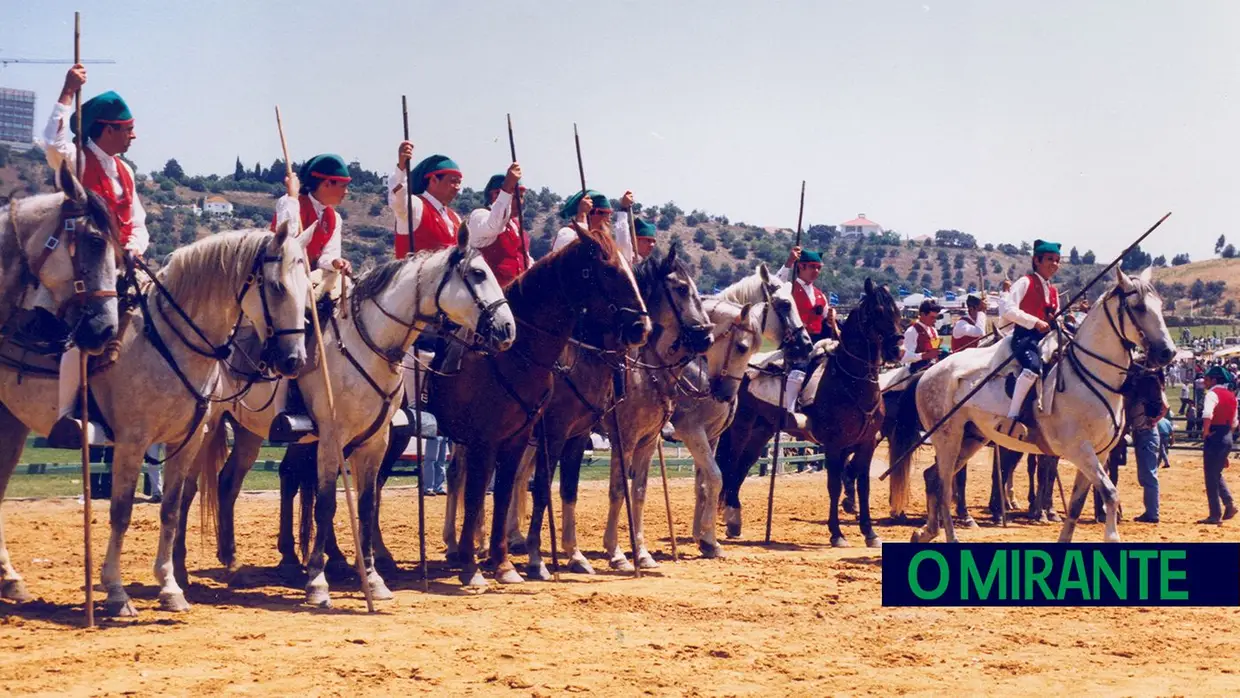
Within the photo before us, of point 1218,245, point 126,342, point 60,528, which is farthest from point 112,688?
point 1218,245

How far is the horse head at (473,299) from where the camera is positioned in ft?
35.1

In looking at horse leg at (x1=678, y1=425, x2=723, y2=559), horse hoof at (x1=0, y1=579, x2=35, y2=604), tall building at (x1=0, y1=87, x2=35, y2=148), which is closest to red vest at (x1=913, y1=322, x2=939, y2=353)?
horse leg at (x1=678, y1=425, x2=723, y2=559)

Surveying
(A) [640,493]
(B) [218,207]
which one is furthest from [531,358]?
(B) [218,207]

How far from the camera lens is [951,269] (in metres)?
104

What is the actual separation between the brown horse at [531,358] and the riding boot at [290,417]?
1.37 meters

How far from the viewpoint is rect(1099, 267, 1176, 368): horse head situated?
13992mm

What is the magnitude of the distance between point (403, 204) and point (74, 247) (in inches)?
139

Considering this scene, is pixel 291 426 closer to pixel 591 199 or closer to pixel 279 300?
pixel 279 300

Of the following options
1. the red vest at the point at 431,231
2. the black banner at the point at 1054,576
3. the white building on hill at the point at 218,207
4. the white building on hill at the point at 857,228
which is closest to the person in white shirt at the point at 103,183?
the red vest at the point at 431,231

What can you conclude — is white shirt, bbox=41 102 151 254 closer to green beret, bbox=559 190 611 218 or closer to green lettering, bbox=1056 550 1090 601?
green beret, bbox=559 190 611 218

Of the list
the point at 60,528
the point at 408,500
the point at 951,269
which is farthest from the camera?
the point at 951,269

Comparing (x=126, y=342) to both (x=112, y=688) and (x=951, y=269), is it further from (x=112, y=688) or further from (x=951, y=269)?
(x=951, y=269)

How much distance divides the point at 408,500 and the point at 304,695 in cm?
1312

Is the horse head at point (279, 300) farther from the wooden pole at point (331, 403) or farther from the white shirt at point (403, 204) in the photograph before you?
the white shirt at point (403, 204)
